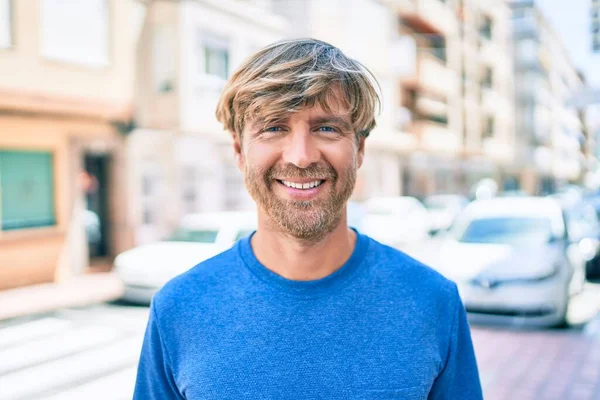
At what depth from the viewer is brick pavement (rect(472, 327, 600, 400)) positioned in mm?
4898

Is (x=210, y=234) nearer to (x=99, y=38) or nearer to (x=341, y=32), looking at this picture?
(x=99, y=38)

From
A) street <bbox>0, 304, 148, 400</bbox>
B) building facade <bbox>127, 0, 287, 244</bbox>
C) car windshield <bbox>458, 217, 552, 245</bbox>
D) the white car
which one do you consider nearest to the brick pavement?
car windshield <bbox>458, 217, 552, 245</bbox>

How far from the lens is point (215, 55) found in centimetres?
1129

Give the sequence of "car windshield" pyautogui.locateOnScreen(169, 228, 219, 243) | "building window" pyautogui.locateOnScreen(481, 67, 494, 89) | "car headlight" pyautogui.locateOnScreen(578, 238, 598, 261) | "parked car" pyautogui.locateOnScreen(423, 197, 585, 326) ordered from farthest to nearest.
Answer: "building window" pyautogui.locateOnScreen(481, 67, 494, 89), "car headlight" pyautogui.locateOnScreen(578, 238, 598, 261), "car windshield" pyautogui.locateOnScreen(169, 228, 219, 243), "parked car" pyautogui.locateOnScreen(423, 197, 585, 326)

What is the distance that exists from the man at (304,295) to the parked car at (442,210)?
18.3 m

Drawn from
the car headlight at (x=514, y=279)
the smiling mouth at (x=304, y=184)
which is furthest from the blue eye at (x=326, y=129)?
the car headlight at (x=514, y=279)

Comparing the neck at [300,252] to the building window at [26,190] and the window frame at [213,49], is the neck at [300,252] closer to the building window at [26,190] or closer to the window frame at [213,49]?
the building window at [26,190]

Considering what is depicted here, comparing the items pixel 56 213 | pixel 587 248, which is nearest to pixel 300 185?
pixel 56 213

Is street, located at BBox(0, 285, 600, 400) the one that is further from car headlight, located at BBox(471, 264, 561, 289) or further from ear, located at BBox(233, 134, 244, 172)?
ear, located at BBox(233, 134, 244, 172)

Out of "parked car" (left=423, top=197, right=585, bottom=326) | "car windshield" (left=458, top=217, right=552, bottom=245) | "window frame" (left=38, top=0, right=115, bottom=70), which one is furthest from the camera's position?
"car windshield" (left=458, top=217, right=552, bottom=245)

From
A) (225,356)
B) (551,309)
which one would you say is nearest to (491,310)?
(551,309)

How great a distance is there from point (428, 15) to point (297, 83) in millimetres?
24862

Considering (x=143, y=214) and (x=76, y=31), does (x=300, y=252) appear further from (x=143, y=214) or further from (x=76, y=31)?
(x=143, y=214)

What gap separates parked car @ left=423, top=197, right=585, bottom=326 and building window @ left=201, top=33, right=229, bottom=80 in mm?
5426
